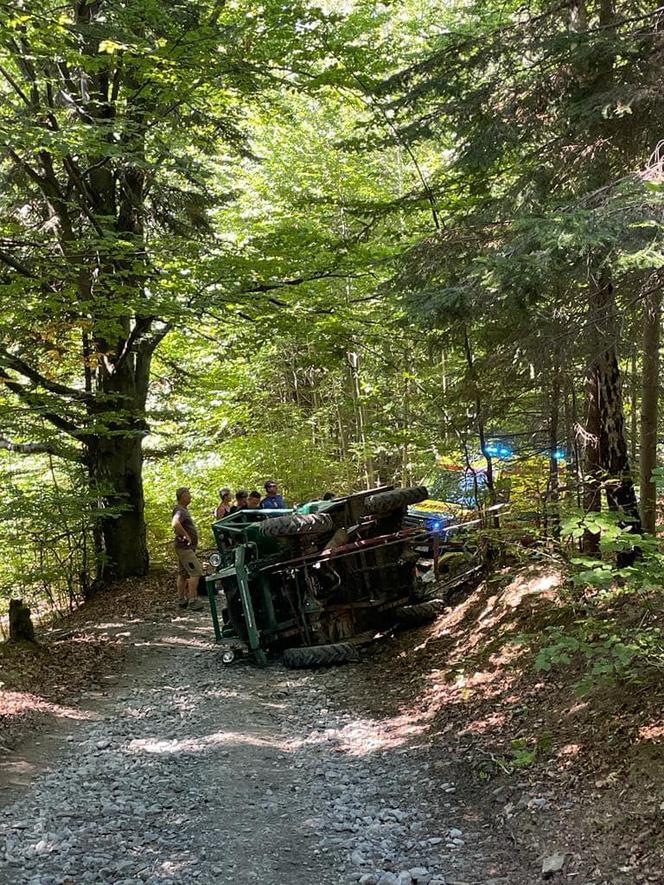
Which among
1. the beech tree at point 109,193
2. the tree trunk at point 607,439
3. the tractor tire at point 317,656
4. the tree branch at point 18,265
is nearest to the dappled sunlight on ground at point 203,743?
the tractor tire at point 317,656

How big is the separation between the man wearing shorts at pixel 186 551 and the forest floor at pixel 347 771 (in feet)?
11.5

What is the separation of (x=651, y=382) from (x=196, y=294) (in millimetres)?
7200

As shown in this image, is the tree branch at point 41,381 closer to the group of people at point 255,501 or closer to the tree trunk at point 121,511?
the tree trunk at point 121,511

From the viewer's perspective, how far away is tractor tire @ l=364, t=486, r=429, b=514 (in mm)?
10078

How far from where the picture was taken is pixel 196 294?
39.7 feet

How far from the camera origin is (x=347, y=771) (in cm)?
604

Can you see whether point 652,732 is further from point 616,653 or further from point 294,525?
point 294,525

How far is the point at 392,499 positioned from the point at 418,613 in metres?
1.61

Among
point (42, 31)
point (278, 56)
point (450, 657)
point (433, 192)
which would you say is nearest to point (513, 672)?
point (450, 657)

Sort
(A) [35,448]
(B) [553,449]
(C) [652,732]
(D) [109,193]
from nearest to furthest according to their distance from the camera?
1. (C) [652,732]
2. (B) [553,449]
3. (A) [35,448]
4. (D) [109,193]

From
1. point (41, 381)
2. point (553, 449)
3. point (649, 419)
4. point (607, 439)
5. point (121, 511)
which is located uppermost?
point (41, 381)

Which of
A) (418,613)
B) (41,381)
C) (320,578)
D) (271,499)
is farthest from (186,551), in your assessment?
(418,613)

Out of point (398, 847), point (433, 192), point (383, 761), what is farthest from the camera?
point (433, 192)

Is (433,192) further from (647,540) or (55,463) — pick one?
(55,463)
